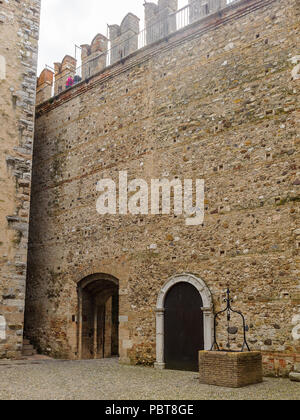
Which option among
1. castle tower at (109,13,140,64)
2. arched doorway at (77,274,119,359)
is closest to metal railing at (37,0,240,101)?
castle tower at (109,13,140,64)

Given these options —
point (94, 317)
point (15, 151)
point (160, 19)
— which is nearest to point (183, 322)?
point (94, 317)

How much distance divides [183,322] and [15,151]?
18.7ft

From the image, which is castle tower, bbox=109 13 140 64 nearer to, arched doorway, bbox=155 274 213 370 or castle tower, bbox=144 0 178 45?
castle tower, bbox=144 0 178 45

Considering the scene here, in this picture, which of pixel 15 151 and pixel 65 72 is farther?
pixel 65 72

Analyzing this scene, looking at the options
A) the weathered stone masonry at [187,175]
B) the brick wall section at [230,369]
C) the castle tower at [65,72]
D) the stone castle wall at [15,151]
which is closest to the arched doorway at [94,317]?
the weathered stone masonry at [187,175]

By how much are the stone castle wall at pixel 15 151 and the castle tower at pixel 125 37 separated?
202cm

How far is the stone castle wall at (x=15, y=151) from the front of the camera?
403 inches

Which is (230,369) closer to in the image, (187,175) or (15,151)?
(187,175)

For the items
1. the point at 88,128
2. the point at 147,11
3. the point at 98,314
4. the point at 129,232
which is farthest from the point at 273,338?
the point at 147,11

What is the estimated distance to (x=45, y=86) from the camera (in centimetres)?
1388

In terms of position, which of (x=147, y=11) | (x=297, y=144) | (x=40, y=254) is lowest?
(x=40, y=254)

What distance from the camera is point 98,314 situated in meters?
11.4

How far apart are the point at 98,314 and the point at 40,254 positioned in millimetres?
2351
